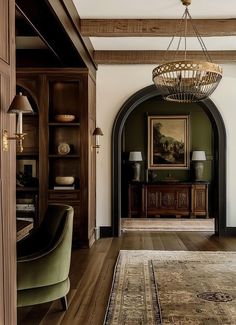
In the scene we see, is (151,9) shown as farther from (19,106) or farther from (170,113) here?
(170,113)

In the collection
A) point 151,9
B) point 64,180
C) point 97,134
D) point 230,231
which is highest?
point 151,9

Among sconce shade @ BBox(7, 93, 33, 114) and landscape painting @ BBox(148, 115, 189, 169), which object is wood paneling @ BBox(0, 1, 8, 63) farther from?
landscape painting @ BBox(148, 115, 189, 169)

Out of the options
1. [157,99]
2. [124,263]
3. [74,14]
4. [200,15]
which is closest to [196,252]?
[124,263]

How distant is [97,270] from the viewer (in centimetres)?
510

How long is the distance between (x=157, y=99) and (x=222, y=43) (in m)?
4.00

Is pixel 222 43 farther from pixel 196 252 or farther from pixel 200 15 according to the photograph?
pixel 196 252

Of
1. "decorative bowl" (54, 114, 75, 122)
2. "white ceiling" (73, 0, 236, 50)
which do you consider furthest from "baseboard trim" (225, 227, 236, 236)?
"white ceiling" (73, 0, 236, 50)

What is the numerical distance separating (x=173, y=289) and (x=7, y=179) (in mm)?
2506

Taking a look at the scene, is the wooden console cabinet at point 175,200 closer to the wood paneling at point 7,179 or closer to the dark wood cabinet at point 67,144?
the dark wood cabinet at point 67,144

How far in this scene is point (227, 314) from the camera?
3.51 metres

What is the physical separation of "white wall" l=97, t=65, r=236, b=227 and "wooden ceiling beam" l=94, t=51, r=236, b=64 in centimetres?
42

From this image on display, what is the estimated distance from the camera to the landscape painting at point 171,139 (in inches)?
405

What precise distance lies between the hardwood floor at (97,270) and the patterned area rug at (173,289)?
151 mm

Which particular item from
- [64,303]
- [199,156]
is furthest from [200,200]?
[64,303]
